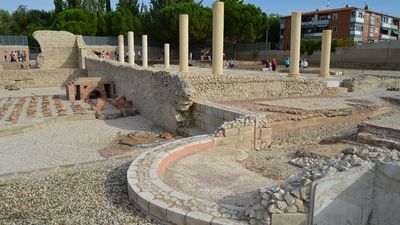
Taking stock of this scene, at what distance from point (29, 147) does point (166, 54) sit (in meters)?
20.5

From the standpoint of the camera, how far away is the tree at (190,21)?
4244cm

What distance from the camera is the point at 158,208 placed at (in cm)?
476

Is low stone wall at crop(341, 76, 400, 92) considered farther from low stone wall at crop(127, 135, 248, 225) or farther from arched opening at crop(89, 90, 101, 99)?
low stone wall at crop(127, 135, 248, 225)

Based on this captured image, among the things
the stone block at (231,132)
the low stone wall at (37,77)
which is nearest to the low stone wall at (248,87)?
the stone block at (231,132)

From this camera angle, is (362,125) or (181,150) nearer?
(181,150)

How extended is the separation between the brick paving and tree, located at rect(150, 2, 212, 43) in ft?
82.5

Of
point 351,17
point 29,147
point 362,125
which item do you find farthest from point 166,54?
point 351,17

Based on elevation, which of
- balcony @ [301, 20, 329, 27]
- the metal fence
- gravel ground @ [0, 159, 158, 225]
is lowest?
gravel ground @ [0, 159, 158, 225]

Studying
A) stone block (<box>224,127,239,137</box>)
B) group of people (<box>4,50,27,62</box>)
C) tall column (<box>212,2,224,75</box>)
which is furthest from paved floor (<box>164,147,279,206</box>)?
group of people (<box>4,50,27,62</box>)

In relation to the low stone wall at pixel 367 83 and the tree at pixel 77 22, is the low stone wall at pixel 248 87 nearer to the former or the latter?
the low stone wall at pixel 367 83

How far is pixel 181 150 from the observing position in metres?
7.33

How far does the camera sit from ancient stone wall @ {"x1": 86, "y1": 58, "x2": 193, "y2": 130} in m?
11.5

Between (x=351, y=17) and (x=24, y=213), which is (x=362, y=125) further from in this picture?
(x=351, y=17)

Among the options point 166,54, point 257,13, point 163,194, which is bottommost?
point 163,194
